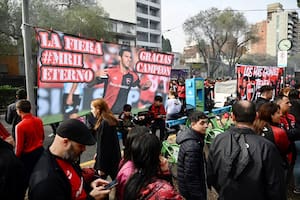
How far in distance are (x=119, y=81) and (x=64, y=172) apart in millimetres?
4623

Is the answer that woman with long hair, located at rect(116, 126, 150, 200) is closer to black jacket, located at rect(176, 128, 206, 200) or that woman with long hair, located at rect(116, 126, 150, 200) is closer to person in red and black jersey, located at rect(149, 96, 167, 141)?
black jacket, located at rect(176, 128, 206, 200)

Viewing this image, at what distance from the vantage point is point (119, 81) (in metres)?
6.50

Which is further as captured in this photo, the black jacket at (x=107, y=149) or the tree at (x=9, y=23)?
the tree at (x=9, y=23)

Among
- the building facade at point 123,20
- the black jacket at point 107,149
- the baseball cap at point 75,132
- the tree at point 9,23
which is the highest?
the building facade at point 123,20

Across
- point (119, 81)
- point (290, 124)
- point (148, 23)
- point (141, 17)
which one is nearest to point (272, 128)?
point (290, 124)

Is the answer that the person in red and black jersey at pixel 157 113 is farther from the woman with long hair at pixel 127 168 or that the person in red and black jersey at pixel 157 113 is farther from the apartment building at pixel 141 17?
the apartment building at pixel 141 17

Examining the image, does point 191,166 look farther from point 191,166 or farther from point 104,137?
point 104,137

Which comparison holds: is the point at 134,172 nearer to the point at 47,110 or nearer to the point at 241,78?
the point at 47,110

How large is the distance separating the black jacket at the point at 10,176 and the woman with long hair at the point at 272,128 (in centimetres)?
244

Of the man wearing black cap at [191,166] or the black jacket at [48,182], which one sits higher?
the black jacket at [48,182]

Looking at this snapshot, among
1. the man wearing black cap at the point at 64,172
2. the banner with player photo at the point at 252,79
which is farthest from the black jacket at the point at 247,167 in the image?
the banner with player photo at the point at 252,79

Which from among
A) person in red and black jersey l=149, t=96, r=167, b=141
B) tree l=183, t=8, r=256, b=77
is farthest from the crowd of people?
tree l=183, t=8, r=256, b=77

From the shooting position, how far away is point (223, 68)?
64438 mm

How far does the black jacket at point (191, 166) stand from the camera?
3.23 m
